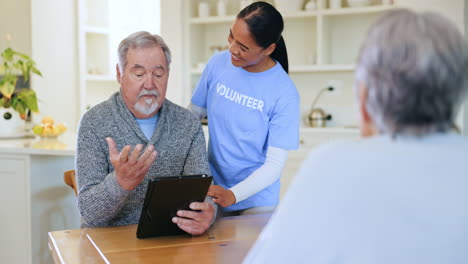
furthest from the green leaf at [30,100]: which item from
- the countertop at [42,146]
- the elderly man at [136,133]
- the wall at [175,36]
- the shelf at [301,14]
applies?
the shelf at [301,14]

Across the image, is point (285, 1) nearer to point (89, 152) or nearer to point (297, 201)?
point (89, 152)

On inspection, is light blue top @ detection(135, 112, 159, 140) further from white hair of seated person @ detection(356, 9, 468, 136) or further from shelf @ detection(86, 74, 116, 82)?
shelf @ detection(86, 74, 116, 82)

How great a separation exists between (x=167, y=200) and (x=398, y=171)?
90cm

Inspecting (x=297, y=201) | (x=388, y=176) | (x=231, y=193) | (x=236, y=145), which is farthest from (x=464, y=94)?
(x=236, y=145)

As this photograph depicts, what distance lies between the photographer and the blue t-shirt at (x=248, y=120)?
6.81 feet

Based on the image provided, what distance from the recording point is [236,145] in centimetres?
211

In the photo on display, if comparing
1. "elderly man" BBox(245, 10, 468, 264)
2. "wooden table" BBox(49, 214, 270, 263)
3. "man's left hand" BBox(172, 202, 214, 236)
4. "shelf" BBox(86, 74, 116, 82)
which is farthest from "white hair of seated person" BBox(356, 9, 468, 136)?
"shelf" BBox(86, 74, 116, 82)

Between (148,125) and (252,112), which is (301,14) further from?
(148,125)

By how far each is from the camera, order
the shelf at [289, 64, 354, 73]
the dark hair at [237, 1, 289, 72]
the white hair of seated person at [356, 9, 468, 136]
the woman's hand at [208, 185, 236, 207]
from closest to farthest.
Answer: the white hair of seated person at [356, 9, 468, 136]
the woman's hand at [208, 185, 236, 207]
the dark hair at [237, 1, 289, 72]
the shelf at [289, 64, 354, 73]

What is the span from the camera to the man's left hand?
1.61 metres

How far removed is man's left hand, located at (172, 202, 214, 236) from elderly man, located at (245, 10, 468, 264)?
33.0 inches

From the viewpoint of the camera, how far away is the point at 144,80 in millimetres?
1901

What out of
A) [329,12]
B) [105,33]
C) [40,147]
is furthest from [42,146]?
[105,33]

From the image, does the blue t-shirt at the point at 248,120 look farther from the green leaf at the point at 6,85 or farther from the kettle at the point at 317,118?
the kettle at the point at 317,118
